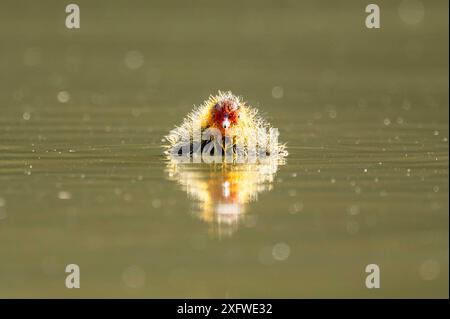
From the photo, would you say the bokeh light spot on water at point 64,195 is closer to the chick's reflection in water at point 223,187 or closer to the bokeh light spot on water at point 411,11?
the chick's reflection in water at point 223,187

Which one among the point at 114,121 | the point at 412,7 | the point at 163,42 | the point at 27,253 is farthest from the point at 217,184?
the point at 412,7

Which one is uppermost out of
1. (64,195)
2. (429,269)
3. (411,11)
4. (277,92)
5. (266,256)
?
(411,11)

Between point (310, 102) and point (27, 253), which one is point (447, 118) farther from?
point (27, 253)

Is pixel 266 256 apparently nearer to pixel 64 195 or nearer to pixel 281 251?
pixel 281 251

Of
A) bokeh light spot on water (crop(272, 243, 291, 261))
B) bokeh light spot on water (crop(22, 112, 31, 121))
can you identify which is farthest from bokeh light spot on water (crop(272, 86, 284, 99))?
bokeh light spot on water (crop(272, 243, 291, 261))

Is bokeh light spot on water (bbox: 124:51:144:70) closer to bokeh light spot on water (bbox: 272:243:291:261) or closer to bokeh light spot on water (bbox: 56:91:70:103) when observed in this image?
bokeh light spot on water (bbox: 56:91:70:103)

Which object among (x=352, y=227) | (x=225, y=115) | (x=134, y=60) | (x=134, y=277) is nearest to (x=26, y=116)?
(x=225, y=115)
